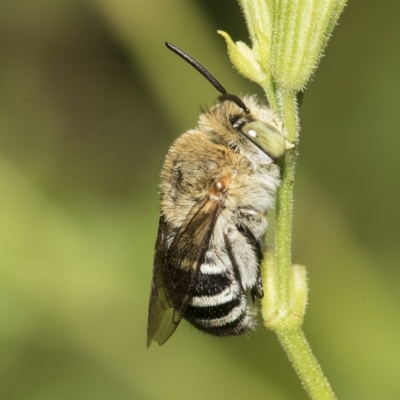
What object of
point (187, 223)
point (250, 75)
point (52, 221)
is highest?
point (250, 75)

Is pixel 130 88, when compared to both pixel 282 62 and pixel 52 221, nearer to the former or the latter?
pixel 52 221

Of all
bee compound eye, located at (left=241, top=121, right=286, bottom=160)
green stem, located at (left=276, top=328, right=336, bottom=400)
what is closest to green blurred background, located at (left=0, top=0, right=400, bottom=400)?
green stem, located at (left=276, top=328, right=336, bottom=400)

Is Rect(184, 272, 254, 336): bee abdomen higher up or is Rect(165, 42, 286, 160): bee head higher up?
Rect(165, 42, 286, 160): bee head

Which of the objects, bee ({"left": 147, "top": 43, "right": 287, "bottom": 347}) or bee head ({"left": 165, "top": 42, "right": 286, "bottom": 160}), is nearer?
bee head ({"left": 165, "top": 42, "right": 286, "bottom": 160})

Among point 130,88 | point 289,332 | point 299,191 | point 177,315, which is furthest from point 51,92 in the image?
point 289,332

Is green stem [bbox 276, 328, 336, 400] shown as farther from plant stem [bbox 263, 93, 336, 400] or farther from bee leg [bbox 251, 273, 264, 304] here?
bee leg [bbox 251, 273, 264, 304]

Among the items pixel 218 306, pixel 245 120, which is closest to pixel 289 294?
pixel 218 306

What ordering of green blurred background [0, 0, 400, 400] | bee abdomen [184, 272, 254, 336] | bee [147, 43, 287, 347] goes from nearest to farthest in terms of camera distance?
bee [147, 43, 287, 347]
bee abdomen [184, 272, 254, 336]
green blurred background [0, 0, 400, 400]

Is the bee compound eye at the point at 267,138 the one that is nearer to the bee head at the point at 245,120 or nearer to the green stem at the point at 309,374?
the bee head at the point at 245,120

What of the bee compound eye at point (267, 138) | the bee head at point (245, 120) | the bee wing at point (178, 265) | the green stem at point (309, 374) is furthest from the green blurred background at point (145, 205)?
the bee compound eye at point (267, 138)
